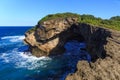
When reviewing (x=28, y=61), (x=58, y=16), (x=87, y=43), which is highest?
(x=58, y=16)

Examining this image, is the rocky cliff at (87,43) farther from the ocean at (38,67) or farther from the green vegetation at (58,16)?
the ocean at (38,67)

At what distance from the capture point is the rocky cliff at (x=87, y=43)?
67.1ft

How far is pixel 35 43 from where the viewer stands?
4678 cm

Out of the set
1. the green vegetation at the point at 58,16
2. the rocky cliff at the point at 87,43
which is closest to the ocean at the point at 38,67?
the rocky cliff at the point at 87,43

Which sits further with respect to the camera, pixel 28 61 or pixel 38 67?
pixel 28 61

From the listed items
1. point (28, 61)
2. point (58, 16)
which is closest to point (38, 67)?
point (28, 61)

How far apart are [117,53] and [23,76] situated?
15.2 meters

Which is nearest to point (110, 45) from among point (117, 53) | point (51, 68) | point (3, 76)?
point (117, 53)

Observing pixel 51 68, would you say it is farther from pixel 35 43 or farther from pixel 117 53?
pixel 117 53

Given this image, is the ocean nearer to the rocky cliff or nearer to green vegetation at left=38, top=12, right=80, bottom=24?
the rocky cliff

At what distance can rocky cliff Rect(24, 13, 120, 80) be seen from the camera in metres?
20.4

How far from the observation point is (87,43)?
128ft

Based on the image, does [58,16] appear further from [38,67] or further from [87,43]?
[38,67]

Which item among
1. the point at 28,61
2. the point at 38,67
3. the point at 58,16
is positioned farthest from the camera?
the point at 58,16
